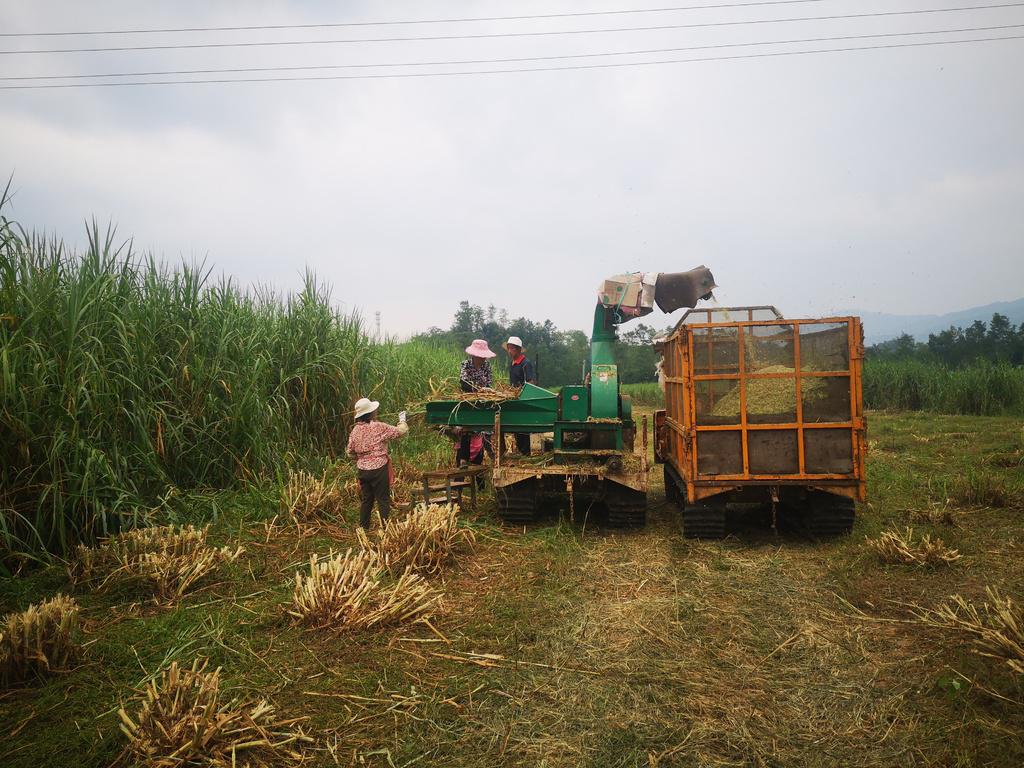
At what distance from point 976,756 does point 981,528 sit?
447cm

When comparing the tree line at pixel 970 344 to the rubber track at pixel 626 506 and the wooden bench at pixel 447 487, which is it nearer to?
the rubber track at pixel 626 506

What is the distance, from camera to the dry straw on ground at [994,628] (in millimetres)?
3322

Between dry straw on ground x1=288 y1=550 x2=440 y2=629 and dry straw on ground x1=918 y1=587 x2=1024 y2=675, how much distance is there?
131 inches

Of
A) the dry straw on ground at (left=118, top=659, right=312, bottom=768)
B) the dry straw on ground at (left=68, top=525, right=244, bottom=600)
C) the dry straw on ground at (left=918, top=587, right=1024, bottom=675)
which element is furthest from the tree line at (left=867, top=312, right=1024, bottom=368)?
the dry straw on ground at (left=118, top=659, right=312, bottom=768)

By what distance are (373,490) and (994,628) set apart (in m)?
4.94

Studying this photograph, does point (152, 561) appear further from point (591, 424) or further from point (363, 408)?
point (591, 424)

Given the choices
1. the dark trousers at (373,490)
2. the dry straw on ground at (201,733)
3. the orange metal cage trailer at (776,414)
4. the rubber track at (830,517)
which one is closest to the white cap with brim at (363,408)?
the dark trousers at (373,490)

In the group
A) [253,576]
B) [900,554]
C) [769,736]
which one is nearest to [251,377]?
[253,576]

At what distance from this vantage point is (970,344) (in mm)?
30203

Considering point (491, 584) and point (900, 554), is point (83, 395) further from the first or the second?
point (900, 554)

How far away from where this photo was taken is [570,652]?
12.6 ft

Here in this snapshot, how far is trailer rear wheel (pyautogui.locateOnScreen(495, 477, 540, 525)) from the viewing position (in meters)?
6.66

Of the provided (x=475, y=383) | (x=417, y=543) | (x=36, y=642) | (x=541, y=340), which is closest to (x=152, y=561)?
(x=36, y=642)

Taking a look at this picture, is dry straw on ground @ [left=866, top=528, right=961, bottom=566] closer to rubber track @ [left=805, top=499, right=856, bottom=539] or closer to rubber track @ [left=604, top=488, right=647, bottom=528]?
rubber track @ [left=805, top=499, right=856, bottom=539]
